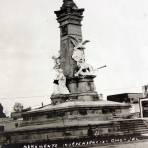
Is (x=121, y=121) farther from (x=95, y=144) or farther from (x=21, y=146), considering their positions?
(x=21, y=146)

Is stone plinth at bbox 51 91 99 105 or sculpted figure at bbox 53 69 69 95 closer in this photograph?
stone plinth at bbox 51 91 99 105

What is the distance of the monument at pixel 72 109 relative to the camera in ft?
88.5

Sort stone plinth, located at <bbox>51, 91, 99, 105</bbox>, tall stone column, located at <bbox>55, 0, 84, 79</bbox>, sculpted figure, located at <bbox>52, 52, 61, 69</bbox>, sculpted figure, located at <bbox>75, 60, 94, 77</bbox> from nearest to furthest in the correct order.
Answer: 1. stone plinth, located at <bbox>51, 91, 99, 105</bbox>
2. sculpted figure, located at <bbox>75, 60, 94, 77</bbox>
3. tall stone column, located at <bbox>55, 0, 84, 79</bbox>
4. sculpted figure, located at <bbox>52, 52, 61, 69</bbox>

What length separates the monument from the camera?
88.5 feet

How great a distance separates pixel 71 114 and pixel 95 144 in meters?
8.93

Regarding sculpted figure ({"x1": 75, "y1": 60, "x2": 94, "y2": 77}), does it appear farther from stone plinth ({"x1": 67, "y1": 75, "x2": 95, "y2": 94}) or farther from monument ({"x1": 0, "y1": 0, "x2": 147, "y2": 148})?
stone plinth ({"x1": 67, "y1": 75, "x2": 95, "y2": 94})

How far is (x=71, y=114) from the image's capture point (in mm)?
28562

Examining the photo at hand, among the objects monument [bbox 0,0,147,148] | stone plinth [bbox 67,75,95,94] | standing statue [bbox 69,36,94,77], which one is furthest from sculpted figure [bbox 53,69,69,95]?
standing statue [bbox 69,36,94,77]

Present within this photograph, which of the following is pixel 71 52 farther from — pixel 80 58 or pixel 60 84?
pixel 60 84

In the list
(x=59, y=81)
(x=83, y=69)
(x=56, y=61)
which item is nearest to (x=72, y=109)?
(x=59, y=81)

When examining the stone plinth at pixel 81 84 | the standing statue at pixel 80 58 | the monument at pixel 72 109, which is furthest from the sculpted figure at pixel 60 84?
the standing statue at pixel 80 58

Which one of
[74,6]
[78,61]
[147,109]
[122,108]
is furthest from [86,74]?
[147,109]

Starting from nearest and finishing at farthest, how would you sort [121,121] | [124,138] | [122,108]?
[124,138] → [121,121] → [122,108]

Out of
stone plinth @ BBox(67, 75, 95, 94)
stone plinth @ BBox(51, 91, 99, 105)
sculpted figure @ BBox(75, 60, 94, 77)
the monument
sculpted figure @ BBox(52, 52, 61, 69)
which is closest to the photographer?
the monument
